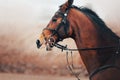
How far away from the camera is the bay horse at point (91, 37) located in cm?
355

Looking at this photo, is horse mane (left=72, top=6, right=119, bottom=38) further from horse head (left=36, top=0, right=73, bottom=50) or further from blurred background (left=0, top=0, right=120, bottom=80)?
blurred background (left=0, top=0, right=120, bottom=80)

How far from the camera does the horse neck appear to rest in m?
3.60

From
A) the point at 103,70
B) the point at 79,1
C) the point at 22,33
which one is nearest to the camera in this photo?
the point at 103,70

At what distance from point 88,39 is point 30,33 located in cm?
414

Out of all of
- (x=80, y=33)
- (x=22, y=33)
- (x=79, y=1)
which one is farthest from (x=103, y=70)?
(x=22, y=33)

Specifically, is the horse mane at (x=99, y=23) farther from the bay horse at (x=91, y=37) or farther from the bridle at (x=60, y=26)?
the bridle at (x=60, y=26)

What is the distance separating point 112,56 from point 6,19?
15.0 ft

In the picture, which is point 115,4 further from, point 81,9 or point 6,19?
point 81,9

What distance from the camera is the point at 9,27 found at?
7.91 m

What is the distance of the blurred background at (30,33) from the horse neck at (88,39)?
11.9 ft

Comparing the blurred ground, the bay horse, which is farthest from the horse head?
the blurred ground

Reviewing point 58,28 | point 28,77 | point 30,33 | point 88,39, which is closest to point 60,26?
point 58,28

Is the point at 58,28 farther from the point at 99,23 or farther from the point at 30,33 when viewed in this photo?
the point at 30,33

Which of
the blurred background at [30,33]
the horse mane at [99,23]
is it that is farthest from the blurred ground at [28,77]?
the horse mane at [99,23]
